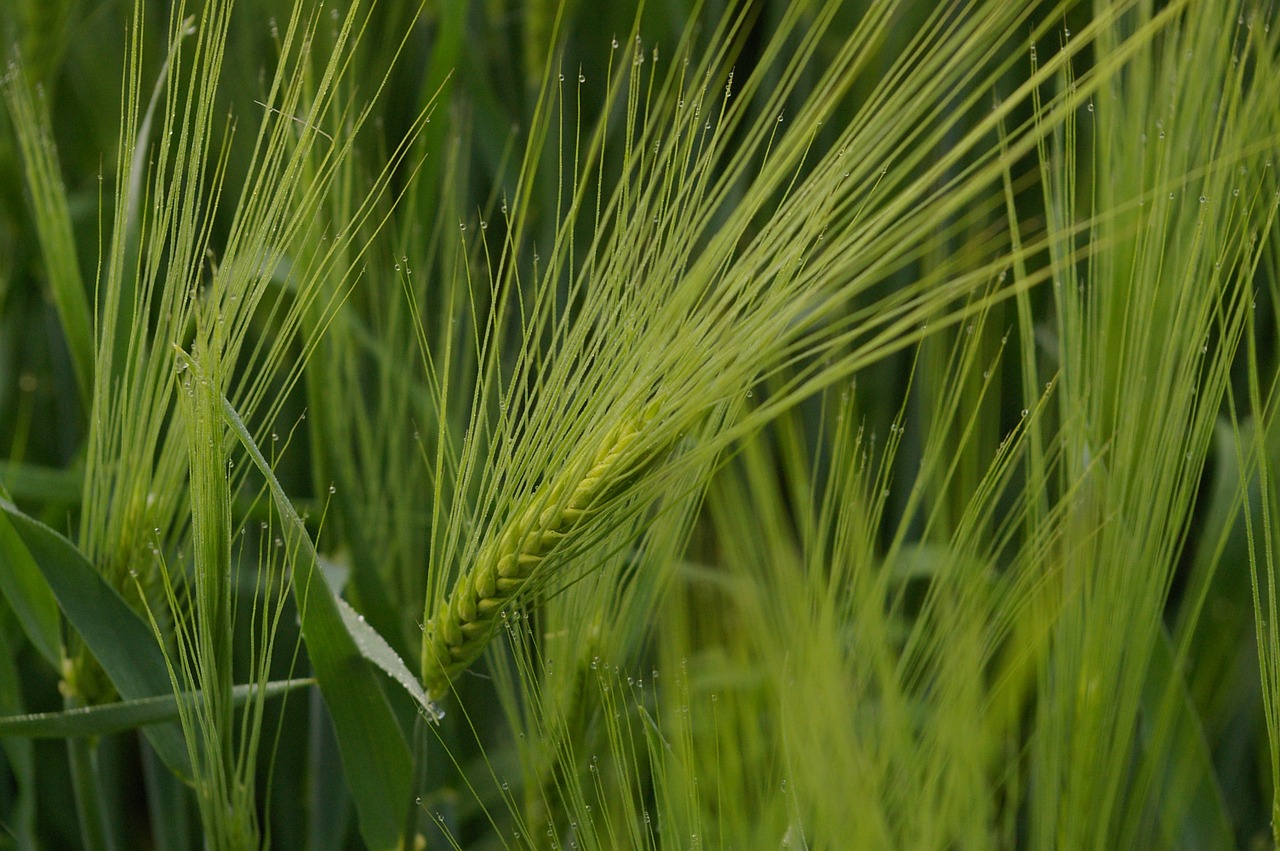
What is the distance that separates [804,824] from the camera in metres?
0.41

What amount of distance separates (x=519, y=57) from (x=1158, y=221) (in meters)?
0.48

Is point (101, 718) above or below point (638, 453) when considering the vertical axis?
below

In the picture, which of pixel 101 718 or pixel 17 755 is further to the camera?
pixel 17 755

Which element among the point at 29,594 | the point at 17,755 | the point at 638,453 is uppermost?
the point at 638,453

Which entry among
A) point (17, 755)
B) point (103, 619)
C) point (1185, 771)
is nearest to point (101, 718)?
point (103, 619)

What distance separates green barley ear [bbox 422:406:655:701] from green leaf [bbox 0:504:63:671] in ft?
0.57

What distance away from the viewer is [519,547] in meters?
0.36

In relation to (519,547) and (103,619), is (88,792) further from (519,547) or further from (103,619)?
(519,547)

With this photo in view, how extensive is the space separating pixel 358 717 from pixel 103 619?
4.0 inches

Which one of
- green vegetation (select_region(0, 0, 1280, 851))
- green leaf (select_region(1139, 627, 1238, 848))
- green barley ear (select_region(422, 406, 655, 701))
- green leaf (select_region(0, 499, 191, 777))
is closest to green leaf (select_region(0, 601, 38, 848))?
green vegetation (select_region(0, 0, 1280, 851))

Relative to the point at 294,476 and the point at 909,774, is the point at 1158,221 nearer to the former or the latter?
the point at 909,774

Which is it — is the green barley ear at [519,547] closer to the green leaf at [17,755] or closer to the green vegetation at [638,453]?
the green vegetation at [638,453]

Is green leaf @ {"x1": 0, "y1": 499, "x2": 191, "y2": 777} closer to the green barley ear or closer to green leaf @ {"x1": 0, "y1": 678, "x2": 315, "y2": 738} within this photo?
green leaf @ {"x1": 0, "y1": 678, "x2": 315, "y2": 738}

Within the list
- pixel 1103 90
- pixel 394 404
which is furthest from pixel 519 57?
pixel 1103 90
